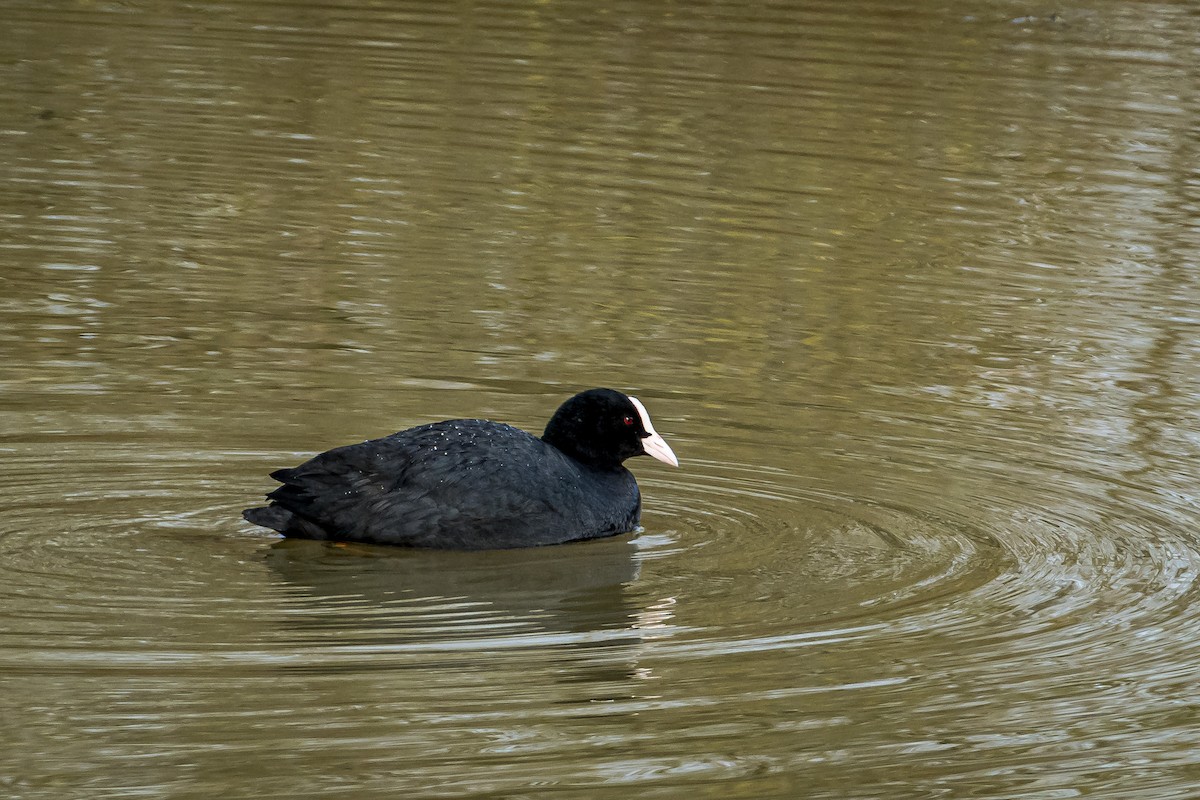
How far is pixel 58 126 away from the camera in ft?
54.8

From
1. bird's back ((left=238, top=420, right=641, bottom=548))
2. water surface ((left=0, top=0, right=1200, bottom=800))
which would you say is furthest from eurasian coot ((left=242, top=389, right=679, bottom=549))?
water surface ((left=0, top=0, right=1200, bottom=800))

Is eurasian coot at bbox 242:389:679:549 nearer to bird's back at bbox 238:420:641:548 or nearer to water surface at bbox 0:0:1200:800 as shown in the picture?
bird's back at bbox 238:420:641:548

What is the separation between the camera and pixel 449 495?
8.22 m

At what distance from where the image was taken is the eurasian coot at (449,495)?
815cm

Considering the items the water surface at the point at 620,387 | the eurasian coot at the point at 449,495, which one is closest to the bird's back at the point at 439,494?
the eurasian coot at the point at 449,495

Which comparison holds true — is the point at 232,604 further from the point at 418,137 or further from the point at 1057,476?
the point at 418,137

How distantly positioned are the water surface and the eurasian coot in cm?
11

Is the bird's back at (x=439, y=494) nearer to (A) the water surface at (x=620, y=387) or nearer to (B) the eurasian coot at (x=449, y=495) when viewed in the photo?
(B) the eurasian coot at (x=449, y=495)

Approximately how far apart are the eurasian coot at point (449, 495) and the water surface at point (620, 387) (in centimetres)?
11

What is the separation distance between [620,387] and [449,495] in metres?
2.66

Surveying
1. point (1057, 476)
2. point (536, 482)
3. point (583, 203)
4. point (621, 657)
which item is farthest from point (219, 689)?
point (583, 203)

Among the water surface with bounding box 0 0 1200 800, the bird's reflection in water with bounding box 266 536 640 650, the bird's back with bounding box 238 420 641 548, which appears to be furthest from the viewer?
the bird's back with bounding box 238 420 641 548

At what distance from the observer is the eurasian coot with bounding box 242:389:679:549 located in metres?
8.15

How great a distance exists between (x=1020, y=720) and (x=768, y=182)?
33.2ft
